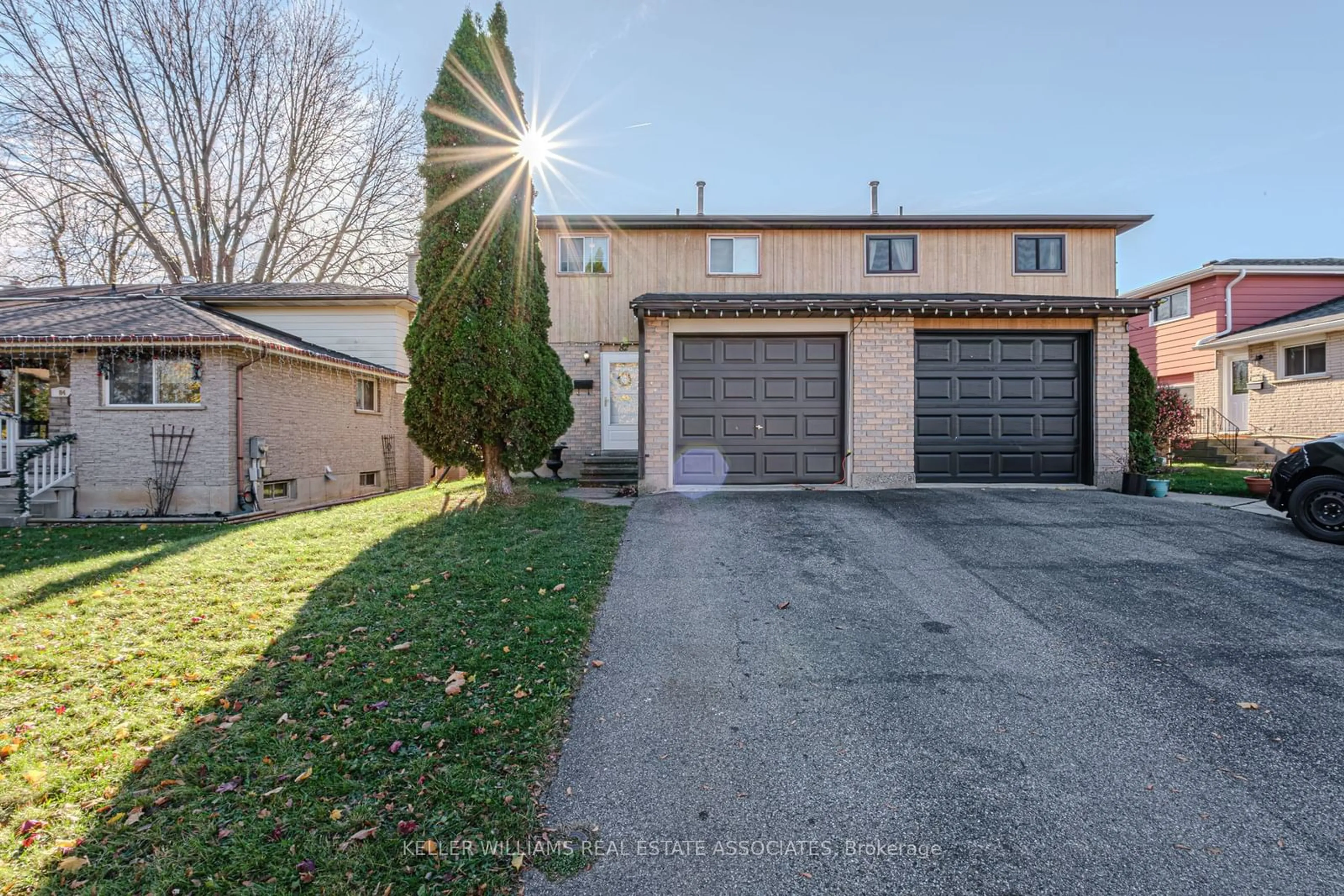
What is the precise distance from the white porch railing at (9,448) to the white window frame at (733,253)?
1274cm

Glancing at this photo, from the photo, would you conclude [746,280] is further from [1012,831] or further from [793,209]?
[1012,831]

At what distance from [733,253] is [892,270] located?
352 centimetres

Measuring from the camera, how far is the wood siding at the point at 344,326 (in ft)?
45.6

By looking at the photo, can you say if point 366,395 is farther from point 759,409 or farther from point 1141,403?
point 1141,403

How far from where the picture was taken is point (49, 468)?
9719 mm

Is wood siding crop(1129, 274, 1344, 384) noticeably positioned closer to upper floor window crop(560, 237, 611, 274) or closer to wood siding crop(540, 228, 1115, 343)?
wood siding crop(540, 228, 1115, 343)

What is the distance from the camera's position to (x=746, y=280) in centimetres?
1268

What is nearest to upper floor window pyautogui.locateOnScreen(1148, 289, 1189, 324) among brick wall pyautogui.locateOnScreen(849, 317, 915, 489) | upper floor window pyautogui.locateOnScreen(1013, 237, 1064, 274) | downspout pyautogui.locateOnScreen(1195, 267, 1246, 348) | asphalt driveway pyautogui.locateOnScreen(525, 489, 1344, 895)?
downspout pyautogui.locateOnScreen(1195, 267, 1246, 348)

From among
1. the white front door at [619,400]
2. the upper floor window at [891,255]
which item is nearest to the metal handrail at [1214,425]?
the upper floor window at [891,255]

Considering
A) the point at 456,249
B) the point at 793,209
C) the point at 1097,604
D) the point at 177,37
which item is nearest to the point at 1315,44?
the point at 793,209

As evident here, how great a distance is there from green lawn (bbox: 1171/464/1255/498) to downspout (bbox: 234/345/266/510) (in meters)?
15.9

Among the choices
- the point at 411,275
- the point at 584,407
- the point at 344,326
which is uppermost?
the point at 411,275

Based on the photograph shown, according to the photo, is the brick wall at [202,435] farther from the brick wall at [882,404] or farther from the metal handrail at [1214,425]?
the metal handrail at [1214,425]

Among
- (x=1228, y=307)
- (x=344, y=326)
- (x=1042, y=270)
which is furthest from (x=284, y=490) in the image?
(x=1228, y=307)
